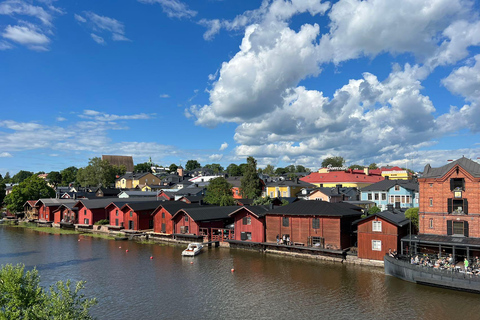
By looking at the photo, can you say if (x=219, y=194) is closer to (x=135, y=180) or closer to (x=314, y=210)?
(x=314, y=210)

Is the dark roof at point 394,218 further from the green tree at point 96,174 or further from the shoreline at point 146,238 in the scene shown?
the green tree at point 96,174

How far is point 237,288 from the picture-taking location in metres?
30.8

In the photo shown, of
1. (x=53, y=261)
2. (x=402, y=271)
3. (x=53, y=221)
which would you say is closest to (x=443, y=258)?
(x=402, y=271)

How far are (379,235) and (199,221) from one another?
27283mm

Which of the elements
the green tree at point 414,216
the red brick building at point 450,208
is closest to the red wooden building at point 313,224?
the green tree at point 414,216

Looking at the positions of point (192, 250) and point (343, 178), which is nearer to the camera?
point (192, 250)

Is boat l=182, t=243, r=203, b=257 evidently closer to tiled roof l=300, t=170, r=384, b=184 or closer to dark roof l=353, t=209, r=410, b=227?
dark roof l=353, t=209, r=410, b=227

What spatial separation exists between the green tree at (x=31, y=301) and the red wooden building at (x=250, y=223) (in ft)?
112

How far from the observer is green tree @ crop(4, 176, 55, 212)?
90688 mm

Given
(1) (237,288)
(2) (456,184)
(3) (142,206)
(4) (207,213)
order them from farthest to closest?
(3) (142,206) → (4) (207,213) → (2) (456,184) → (1) (237,288)

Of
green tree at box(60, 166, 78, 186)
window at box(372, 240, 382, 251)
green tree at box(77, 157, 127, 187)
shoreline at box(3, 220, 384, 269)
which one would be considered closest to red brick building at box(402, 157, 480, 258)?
window at box(372, 240, 382, 251)

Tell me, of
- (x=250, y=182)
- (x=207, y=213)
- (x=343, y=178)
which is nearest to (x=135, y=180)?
(x=250, y=182)

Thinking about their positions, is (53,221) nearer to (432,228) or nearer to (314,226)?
(314,226)

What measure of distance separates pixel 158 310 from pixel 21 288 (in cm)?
1273
